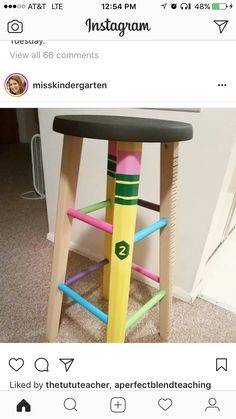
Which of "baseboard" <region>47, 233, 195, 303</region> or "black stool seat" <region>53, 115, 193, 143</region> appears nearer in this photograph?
"black stool seat" <region>53, 115, 193, 143</region>

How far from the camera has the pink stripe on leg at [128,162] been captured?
0.47 m

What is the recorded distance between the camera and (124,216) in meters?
0.49
